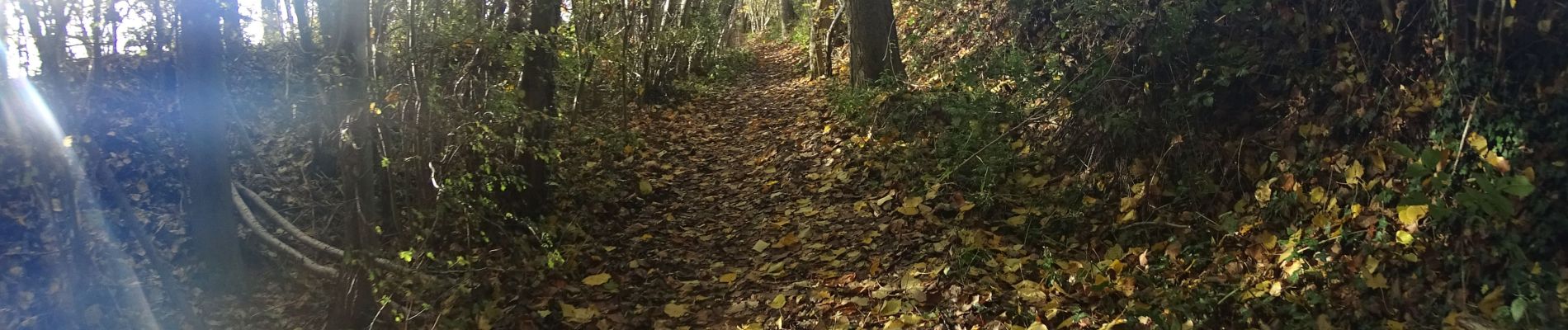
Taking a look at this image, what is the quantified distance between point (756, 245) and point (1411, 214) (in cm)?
395

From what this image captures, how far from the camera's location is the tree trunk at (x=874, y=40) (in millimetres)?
9594

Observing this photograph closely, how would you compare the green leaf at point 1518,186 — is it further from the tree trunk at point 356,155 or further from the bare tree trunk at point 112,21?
the bare tree trunk at point 112,21

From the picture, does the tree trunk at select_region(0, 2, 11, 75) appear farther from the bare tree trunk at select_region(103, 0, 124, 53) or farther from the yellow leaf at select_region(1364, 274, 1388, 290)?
the yellow leaf at select_region(1364, 274, 1388, 290)

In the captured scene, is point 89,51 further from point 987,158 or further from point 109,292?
point 987,158

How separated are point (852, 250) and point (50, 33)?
456cm

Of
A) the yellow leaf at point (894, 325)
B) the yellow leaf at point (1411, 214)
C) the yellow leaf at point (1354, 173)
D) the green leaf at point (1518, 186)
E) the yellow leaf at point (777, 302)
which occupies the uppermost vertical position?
the green leaf at point (1518, 186)

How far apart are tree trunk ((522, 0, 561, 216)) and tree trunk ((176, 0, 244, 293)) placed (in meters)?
2.13

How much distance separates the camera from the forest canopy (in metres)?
3.95

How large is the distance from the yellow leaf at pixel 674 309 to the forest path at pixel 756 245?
0.01 meters

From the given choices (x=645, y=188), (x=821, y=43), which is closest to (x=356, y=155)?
(x=645, y=188)

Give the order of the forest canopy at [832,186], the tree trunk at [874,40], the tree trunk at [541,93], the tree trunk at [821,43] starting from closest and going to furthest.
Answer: the forest canopy at [832,186] → the tree trunk at [541,93] → the tree trunk at [874,40] → the tree trunk at [821,43]

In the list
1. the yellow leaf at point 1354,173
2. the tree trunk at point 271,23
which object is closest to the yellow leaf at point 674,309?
the tree trunk at point 271,23

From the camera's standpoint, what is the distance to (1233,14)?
5285 mm

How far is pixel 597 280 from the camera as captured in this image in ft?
19.6
